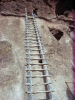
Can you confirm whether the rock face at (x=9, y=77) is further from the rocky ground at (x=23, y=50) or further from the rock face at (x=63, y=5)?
the rock face at (x=63, y=5)

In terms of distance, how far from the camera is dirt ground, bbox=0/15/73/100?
467cm

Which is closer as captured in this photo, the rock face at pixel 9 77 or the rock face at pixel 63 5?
the rock face at pixel 9 77

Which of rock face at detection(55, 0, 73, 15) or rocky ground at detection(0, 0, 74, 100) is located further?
rock face at detection(55, 0, 73, 15)

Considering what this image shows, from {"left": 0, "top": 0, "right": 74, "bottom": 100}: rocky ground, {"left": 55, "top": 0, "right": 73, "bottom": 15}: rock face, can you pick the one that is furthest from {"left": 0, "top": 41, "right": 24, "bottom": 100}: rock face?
{"left": 55, "top": 0, "right": 73, "bottom": 15}: rock face

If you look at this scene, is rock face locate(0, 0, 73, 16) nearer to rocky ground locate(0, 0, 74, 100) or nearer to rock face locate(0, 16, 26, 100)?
rocky ground locate(0, 0, 74, 100)

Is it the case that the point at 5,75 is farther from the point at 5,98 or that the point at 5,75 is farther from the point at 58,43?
the point at 58,43

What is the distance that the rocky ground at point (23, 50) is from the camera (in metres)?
4.73

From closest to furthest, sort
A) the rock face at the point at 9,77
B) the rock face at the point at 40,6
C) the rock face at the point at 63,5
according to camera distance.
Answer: the rock face at the point at 9,77, the rock face at the point at 40,6, the rock face at the point at 63,5

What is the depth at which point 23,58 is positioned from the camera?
587cm

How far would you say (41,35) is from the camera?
7.57 metres

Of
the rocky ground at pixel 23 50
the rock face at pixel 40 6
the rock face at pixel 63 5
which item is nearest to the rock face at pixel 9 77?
the rocky ground at pixel 23 50

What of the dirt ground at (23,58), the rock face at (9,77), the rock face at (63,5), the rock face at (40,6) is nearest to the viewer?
the rock face at (9,77)

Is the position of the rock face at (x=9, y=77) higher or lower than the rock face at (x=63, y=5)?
lower

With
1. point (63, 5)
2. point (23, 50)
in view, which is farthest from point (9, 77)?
point (63, 5)
